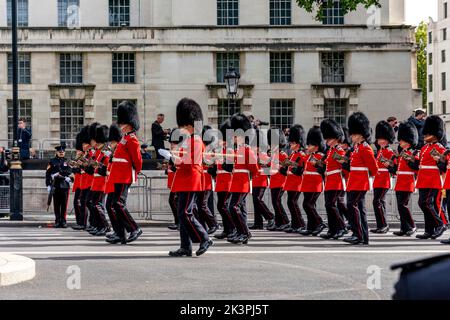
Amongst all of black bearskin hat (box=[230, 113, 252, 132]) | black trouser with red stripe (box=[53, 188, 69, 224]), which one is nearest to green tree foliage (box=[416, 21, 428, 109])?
black trouser with red stripe (box=[53, 188, 69, 224])

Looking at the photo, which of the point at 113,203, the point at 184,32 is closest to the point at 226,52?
the point at 184,32

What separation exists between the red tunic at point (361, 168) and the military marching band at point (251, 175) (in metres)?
0.02

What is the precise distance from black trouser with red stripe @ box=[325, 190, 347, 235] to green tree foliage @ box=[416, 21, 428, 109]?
74.9 metres

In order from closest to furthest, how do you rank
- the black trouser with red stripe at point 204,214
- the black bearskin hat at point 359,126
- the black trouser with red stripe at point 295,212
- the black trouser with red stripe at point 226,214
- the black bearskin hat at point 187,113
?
the black bearskin hat at point 187,113, the black bearskin hat at point 359,126, the black trouser with red stripe at point 226,214, the black trouser with red stripe at point 204,214, the black trouser with red stripe at point 295,212

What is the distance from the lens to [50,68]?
41875 millimetres

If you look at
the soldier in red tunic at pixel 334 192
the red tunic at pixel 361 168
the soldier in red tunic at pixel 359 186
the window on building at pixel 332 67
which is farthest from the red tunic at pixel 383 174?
the window on building at pixel 332 67

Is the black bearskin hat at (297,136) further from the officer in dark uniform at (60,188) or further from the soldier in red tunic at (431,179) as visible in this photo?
the officer in dark uniform at (60,188)

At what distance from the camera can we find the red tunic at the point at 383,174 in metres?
17.4

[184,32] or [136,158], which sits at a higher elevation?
[184,32]

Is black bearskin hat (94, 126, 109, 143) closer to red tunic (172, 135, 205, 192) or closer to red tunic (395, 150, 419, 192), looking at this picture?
red tunic (395, 150, 419, 192)

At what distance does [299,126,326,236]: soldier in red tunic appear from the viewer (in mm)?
17234

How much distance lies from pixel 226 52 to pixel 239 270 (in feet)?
105

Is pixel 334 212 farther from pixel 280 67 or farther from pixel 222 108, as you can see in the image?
pixel 280 67
